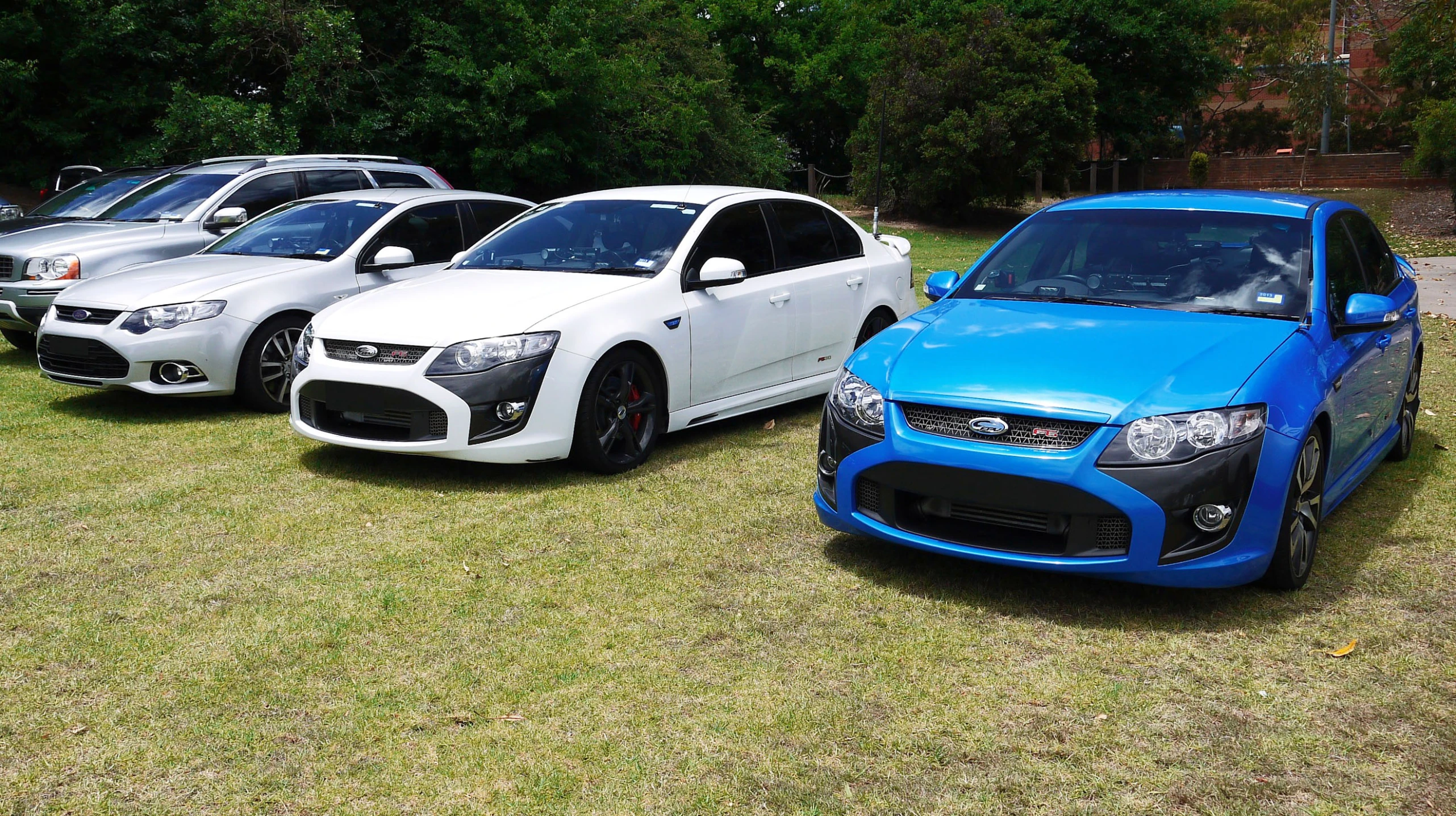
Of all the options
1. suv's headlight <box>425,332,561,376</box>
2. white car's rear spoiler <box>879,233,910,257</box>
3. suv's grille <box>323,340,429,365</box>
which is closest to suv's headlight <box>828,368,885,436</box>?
suv's headlight <box>425,332,561,376</box>

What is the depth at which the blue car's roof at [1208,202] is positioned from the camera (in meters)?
5.84

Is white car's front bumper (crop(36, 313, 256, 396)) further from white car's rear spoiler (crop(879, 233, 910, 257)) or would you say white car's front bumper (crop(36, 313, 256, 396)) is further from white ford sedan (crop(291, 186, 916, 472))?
white car's rear spoiler (crop(879, 233, 910, 257))

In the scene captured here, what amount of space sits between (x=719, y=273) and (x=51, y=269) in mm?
6202

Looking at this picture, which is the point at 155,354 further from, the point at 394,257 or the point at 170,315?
the point at 394,257

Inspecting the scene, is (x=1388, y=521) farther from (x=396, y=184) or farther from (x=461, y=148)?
(x=461, y=148)

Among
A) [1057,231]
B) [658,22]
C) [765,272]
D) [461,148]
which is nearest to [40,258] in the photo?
[765,272]

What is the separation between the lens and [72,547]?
5387 mm

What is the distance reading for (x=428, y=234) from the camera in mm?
9109

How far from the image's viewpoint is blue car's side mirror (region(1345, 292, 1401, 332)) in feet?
17.2

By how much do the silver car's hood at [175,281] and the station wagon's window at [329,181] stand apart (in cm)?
248

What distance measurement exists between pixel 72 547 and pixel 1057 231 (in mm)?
4821

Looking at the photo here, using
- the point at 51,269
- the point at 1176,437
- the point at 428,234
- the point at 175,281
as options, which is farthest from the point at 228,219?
the point at 1176,437

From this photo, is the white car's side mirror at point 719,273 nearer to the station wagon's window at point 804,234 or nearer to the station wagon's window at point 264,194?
the station wagon's window at point 804,234

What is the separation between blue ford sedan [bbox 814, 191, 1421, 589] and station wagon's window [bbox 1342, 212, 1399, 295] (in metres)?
0.13
